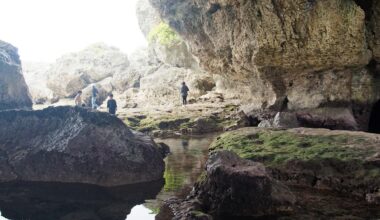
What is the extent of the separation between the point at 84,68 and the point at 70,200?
58.2m

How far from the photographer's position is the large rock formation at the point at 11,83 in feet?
85.6

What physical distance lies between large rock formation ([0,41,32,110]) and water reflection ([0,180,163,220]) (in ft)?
48.1


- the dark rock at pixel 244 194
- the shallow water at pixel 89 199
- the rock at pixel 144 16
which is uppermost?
the rock at pixel 144 16

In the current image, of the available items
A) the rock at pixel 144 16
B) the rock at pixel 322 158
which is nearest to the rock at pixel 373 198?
the rock at pixel 322 158

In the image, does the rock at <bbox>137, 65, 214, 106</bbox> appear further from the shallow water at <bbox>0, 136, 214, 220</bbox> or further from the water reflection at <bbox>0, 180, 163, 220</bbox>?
the water reflection at <bbox>0, 180, 163, 220</bbox>

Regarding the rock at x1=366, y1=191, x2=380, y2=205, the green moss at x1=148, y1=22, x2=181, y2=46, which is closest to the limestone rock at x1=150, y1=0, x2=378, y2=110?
the rock at x1=366, y1=191, x2=380, y2=205

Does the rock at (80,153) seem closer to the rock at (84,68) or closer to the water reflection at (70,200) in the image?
the water reflection at (70,200)

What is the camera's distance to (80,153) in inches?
544

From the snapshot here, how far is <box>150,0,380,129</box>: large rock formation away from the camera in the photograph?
20.3 meters

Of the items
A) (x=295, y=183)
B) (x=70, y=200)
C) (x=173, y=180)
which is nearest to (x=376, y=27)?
(x=295, y=183)

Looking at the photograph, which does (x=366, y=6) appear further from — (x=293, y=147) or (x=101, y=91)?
(x=101, y=91)

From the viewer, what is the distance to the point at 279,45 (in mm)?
22047

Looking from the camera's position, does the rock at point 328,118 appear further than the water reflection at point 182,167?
Yes

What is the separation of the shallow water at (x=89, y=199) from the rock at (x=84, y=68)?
5192cm
